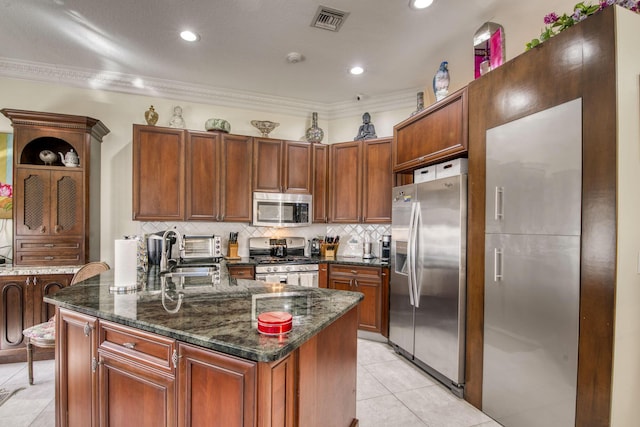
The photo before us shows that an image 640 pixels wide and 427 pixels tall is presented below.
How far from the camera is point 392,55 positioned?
3324mm

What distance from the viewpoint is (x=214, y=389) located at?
1225 millimetres

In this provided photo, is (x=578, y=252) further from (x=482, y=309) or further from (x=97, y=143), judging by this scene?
(x=97, y=143)

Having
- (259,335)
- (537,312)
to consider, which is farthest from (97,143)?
(537,312)

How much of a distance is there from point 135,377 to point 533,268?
2249mm

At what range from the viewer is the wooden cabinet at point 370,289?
3723 mm

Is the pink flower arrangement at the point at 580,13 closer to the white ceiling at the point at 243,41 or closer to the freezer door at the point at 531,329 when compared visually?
the white ceiling at the point at 243,41

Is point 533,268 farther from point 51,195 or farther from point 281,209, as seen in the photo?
point 51,195

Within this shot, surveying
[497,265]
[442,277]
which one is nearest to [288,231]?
[442,277]

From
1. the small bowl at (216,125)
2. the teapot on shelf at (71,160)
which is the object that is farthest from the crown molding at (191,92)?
the teapot on shelf at (71,160)

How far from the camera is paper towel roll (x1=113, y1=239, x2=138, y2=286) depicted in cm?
194

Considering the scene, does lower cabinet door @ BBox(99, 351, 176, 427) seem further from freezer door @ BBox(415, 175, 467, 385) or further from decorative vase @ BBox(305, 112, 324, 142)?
decorative vase @ BBox(305, 112, 324, 142)

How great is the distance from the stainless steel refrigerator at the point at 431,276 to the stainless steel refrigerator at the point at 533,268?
9.5 inches

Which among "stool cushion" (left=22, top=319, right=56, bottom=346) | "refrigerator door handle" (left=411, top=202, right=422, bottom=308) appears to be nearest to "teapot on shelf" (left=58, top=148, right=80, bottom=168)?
"stool cushion" (left=22, top=319, right=56, bottom=346)

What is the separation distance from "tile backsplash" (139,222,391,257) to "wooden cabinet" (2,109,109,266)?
2.31 ft
